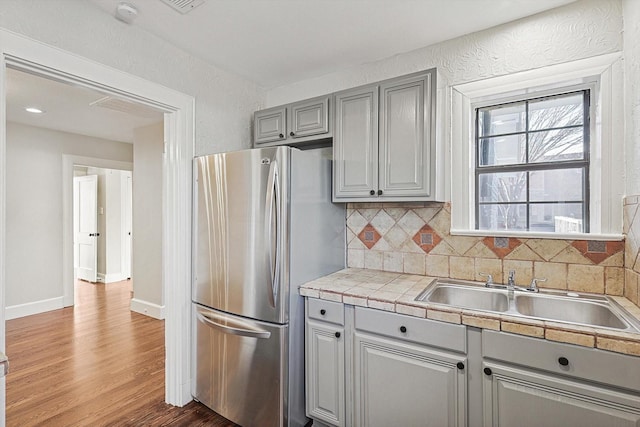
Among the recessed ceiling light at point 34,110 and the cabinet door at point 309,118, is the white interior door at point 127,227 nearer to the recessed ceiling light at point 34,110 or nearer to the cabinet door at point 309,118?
the recessed ceiling light at point 34,110

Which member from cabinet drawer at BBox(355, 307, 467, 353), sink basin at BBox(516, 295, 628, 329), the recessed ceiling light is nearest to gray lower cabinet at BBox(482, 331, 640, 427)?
cabinet drawer at BBox(355, 307, 467, 353)

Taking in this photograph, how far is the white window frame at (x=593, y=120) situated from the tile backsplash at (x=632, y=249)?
0.07m

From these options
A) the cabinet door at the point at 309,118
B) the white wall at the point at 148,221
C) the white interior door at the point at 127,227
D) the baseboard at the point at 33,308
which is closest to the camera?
the cabinet door at the point at 309,118

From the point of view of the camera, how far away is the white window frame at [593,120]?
1648 mm

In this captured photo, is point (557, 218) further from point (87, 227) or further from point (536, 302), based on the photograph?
point (87, 227)

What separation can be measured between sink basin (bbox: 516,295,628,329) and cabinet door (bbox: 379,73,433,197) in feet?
2.61

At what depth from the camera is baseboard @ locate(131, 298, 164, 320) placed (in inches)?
152

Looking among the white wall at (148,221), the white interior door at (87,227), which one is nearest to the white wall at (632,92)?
the white wall at (148,221)

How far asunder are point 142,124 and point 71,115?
0.72m

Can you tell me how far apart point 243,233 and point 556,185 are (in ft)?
6.25

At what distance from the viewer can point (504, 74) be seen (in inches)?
75.9

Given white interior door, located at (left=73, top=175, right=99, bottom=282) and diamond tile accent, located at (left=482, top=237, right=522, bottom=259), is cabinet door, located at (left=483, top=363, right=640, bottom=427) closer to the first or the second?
diamond tile accent, located at (left=482, top=237, right=522, bottom=259)

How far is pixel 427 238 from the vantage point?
216cm

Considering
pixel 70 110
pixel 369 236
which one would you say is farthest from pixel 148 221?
pixel 369 236
